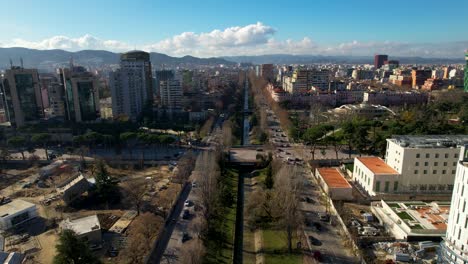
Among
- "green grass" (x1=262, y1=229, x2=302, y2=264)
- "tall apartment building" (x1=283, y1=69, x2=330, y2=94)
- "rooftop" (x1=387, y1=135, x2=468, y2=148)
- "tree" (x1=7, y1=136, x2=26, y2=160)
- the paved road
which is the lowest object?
"green grass" (x1=262, y1=229, x2=302, y2=264)

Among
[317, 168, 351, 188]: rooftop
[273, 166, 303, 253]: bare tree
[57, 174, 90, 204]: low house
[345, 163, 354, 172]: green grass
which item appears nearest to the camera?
[273, 166, 303, 253]: bare tree

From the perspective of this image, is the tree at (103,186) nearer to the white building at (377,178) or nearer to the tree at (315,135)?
the white building at (377,178)

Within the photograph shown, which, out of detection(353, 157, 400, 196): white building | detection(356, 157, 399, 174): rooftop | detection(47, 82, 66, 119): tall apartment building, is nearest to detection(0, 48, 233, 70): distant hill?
detection(47, 82, 66, 119): tall apartment building

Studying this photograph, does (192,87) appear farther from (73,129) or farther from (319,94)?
(73,129)

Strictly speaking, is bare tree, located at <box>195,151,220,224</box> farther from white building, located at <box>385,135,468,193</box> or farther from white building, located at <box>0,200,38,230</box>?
white building, located at <box>385,135,468,193</box>

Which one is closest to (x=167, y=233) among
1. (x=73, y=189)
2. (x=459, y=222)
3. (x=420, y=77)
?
(x=73, y=189)

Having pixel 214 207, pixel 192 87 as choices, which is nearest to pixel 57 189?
pixel 214 207
